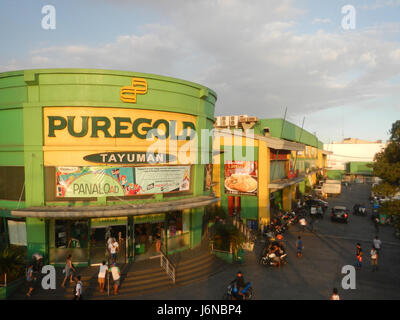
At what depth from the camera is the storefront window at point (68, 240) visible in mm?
17219

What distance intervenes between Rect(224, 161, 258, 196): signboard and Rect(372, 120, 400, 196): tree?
36.4 feet

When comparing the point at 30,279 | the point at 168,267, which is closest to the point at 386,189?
the point at 168,267

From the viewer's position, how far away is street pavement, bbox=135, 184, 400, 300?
1419 centimetres

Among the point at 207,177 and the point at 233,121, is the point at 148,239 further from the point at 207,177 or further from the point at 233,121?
the point at 233,121

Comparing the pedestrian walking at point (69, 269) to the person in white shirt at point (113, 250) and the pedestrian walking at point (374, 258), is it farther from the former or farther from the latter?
the pedestrian walking at point (374, 258)

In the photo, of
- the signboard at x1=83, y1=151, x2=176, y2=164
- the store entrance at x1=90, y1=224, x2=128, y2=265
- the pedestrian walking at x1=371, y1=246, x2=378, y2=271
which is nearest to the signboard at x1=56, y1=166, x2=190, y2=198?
the signboard at x1=83, y1=151, x2=176, y2=164

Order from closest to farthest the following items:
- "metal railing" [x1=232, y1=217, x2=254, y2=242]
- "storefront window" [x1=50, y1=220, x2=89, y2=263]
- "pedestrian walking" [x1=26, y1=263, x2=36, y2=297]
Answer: "pedestrian walking" [x1=26, y1=263, x2=36, y2=297]
"storefront window" [x1=50, y1=220, x2=89, y2=263]
"metal railing" [x1=232, y1=217, x2=254, y2=242]

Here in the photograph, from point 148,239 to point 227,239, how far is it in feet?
18.7

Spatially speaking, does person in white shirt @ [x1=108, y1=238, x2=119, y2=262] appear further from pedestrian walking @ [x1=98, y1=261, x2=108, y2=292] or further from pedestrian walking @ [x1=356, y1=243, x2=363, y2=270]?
pedestrian walking @ [x1=356, y1=243, x2=363, y2=270]

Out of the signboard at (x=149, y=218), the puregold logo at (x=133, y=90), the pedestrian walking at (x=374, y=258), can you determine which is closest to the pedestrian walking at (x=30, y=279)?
the signboard at (x=149, y=218)

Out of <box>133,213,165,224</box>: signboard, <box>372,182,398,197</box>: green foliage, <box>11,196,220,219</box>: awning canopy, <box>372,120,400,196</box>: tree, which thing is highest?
<box>372,120,400,196</box>: tree

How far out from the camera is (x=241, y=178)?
92.8 ft

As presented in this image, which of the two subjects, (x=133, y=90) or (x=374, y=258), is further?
(x=133, y=90)

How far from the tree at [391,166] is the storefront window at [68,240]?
2006 cm
